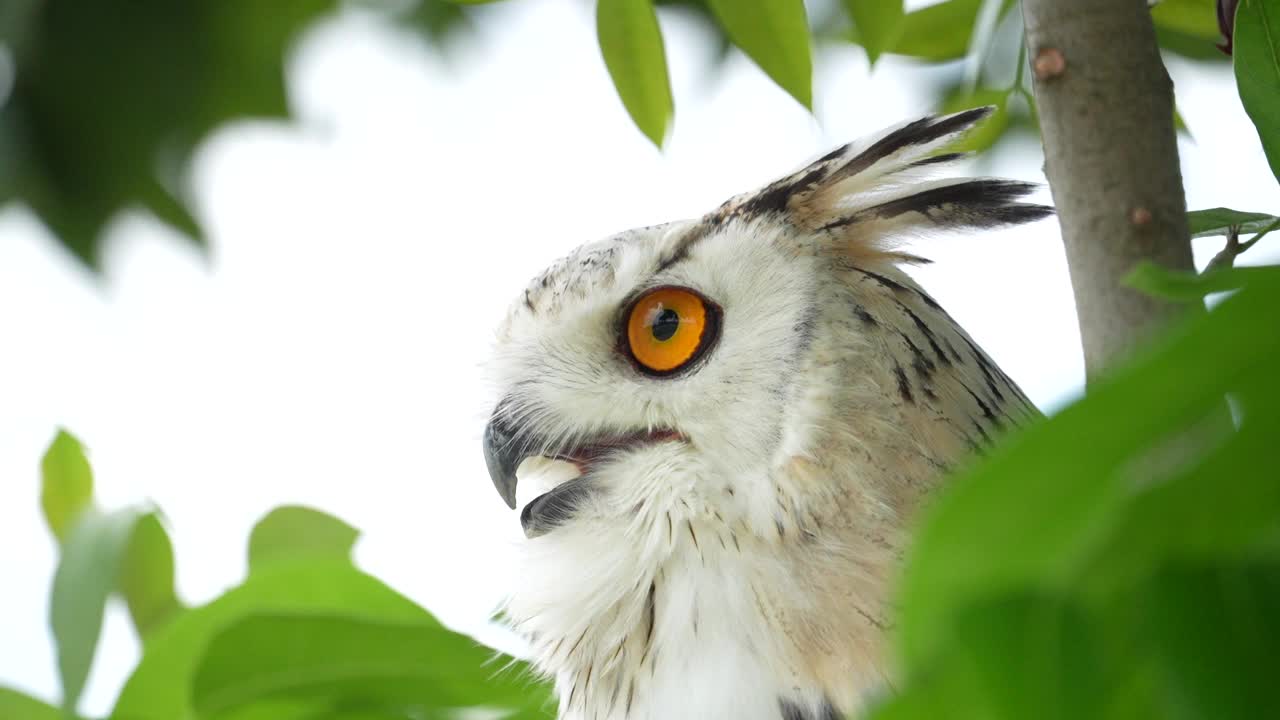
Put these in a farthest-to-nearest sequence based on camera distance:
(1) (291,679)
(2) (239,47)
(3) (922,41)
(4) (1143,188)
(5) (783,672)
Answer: (2) (239,47)
(3) (922,41)
(5) (783,672)
(4) (1143,188)
(1) (291,679)

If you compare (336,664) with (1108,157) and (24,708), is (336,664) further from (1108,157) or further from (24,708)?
(1108,157)

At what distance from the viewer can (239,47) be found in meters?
3.87

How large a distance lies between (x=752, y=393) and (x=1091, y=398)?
0.88 meters

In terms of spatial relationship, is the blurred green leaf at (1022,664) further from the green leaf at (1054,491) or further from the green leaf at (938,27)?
the green leaf at (938,27)

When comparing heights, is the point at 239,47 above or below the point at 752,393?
above

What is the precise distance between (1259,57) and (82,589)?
2.62ft

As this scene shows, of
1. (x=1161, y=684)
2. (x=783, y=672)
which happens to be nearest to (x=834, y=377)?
(x=783, y=672)

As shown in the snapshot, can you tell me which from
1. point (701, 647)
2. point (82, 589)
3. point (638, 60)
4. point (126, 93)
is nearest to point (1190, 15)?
point (638, 60)

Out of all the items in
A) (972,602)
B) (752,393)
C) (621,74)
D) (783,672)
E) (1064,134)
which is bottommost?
(783,672)

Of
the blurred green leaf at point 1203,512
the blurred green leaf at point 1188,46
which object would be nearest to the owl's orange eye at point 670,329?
the blurred green leaf at point 1188,46

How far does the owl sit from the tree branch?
33 centimetres

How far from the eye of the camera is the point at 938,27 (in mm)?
1250

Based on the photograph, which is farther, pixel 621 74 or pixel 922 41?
pixel 922 41

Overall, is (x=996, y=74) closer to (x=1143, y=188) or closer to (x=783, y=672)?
(x=1143, y=188)
